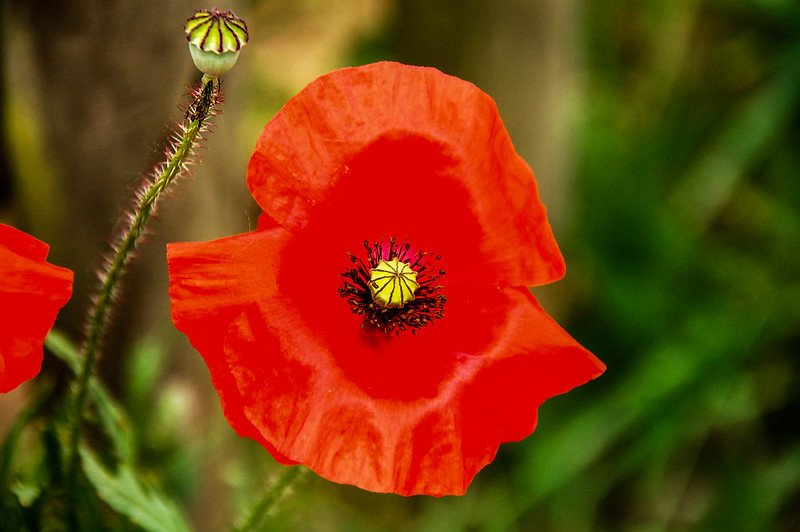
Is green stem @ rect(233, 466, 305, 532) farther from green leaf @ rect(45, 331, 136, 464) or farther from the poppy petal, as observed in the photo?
green leaf @ rect(45, 331, 136, 464)

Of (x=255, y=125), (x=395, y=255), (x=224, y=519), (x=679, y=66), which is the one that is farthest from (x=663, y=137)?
(x=395, y=255)

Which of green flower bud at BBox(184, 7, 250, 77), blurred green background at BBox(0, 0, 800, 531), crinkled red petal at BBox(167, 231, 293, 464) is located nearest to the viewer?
green flower bud at BBox(184, 7, 250, 77)

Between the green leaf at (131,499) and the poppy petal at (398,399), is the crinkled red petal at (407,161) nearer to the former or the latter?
the poppy petal at (398,399)

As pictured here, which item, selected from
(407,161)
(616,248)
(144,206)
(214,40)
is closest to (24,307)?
(144,206)

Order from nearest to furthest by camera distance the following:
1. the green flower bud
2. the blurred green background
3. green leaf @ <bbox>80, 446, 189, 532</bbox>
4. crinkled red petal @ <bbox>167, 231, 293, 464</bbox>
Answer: the green flower bud < crinkled red petal @ <bbox>167, 231, 293, 464</bbox> < green leaf @ <bbox>80, 446, 189, 532</bbox> < the blurred green background

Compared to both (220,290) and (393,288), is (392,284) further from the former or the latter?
(220,290)

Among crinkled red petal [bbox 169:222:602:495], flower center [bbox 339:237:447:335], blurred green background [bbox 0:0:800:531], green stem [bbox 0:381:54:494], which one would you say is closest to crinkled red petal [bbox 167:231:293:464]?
crinkled red petal [bbox 169:222:602:495]
